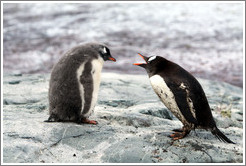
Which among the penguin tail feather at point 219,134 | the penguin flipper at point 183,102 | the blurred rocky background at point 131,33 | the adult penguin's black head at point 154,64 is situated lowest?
the blurred rocky background at point 131,33

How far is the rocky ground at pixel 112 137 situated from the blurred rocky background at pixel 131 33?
4.52 meters

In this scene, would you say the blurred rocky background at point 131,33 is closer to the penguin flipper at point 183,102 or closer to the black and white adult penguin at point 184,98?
the black and white adult penguin at point 184,98

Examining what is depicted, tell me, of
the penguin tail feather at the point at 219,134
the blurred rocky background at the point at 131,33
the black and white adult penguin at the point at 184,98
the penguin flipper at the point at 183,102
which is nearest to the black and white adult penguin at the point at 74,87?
the black and white adult penguin at the point at 184,98

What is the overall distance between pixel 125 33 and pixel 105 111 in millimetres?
10008

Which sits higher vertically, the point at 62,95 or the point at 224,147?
the point at 62,95

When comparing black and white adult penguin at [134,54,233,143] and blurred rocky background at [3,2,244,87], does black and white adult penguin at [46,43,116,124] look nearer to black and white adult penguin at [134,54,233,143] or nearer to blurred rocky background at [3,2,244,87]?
black and white adult penguin at [134,54,233,143]

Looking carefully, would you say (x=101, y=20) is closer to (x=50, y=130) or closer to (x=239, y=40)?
(x=239, y=40)

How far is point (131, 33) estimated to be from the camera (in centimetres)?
1435

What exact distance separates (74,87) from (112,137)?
0.74 metres

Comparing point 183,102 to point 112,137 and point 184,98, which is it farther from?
point 112,137

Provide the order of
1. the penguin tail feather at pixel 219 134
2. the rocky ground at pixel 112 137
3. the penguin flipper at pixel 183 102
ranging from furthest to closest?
the penguin tail feather at pixel 219 134 → the penguin flipper at pixel 183 102 → the rocky ground at pixel 112 137

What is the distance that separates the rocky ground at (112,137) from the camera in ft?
10.7

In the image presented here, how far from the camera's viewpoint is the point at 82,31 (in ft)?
47.8

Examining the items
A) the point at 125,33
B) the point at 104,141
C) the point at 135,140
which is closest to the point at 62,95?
the point at 104,141
